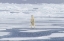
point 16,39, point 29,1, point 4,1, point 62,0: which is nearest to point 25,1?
point 29,1

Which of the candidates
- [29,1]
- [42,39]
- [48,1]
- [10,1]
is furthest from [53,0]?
[42,39]

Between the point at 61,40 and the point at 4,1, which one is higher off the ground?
the point at 4,1

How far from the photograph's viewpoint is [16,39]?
10.8m

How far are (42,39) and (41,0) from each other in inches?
1731

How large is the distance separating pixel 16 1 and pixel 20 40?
4248 centimetres

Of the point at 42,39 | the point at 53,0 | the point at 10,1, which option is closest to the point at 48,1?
the point at 53,0

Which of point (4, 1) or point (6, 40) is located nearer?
point (6, 40)

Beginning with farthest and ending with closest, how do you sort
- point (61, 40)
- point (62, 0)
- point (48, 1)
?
point (62, 0), point (48, 1), point (61, 40)

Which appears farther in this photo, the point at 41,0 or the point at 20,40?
the point at 41,0

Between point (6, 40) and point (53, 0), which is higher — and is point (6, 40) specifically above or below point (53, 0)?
below

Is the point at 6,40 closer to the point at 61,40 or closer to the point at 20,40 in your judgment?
the point at 20,40

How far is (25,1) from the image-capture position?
52875 mm

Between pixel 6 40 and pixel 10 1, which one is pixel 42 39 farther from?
pixel 10 1

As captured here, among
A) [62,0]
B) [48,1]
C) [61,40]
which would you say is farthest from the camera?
[62,0]
